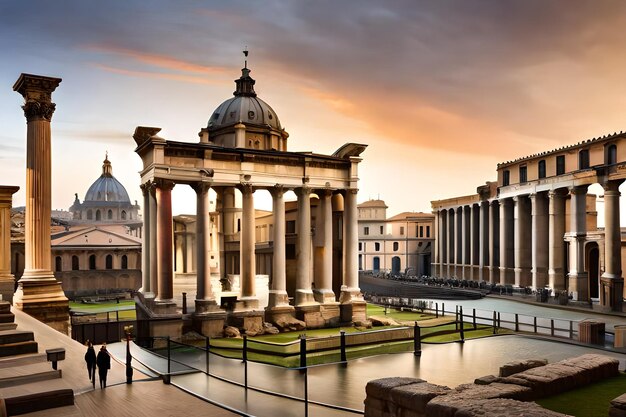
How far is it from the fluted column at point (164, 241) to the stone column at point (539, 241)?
35.4 m

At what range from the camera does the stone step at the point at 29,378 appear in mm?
13273

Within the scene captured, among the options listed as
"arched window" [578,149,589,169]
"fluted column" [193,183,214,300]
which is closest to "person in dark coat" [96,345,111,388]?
"fluted column" [193,183,214,300]

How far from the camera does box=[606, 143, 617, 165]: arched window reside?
41.6 metres

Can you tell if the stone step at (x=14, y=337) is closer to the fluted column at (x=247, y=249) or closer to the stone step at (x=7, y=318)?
the stone step at (x=7, y=318)

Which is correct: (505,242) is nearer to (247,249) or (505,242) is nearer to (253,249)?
(253,249)

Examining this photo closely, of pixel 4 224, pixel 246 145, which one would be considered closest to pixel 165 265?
pixel 4 224

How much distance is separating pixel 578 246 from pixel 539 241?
6330 mm

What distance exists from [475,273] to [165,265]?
46.2 metres

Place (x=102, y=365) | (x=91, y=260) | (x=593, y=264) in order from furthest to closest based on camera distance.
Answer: (x=91, y=260)
(x=593, y=264)
(x=102, y=365)

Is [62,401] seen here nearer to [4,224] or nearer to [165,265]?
[165,265]

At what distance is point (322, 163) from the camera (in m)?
31.7

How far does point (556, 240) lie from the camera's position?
154ft

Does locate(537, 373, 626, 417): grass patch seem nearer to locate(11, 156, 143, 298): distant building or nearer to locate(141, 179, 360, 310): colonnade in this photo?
locate(141, 179, 360, 310): colonnade

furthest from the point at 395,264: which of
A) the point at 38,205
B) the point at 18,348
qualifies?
the point at 18,348
